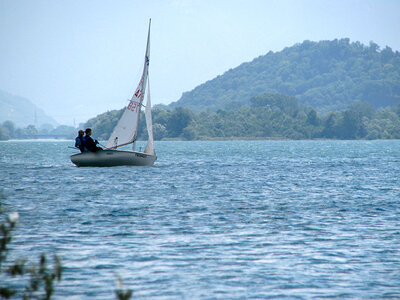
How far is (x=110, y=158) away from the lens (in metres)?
47.0

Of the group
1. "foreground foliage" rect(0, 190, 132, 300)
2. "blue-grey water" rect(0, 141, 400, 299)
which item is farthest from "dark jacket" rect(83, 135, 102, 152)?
"foreground foliage" rect(0, 190, 132, 300)

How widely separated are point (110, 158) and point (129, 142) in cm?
532

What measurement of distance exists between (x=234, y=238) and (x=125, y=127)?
34217 mm

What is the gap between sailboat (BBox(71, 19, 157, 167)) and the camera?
4688 centimetres

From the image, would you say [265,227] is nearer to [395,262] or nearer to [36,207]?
[395,262]

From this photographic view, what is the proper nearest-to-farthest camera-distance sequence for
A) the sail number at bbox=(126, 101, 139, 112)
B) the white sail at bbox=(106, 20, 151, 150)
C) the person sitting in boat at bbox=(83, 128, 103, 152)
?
the person sitting in boat at bbox=(83, 128, 103, 152) < the white sail at bbox=(106, 20, 151, 150) < the sail number at bbox=(126, 101, 139, 112)

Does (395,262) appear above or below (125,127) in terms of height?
below

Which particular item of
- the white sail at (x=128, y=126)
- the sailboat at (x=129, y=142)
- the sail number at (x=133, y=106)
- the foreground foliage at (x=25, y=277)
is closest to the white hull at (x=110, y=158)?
the sailboat at (x=129, y=142)

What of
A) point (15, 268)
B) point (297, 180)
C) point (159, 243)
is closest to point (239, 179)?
point (297, 180)

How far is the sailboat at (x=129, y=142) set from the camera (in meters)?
46.9

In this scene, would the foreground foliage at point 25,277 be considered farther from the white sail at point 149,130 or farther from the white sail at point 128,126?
the white sail at point 128,126

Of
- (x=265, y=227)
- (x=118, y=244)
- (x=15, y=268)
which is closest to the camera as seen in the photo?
(x=15, y=268)

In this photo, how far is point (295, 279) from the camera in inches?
552

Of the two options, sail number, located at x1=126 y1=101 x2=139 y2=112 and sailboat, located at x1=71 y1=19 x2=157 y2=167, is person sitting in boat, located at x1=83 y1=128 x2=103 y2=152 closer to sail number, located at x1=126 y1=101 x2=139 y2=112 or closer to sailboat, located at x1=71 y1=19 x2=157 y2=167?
sailboat, located at x1=71 y1=19 x2=157 y2=167
